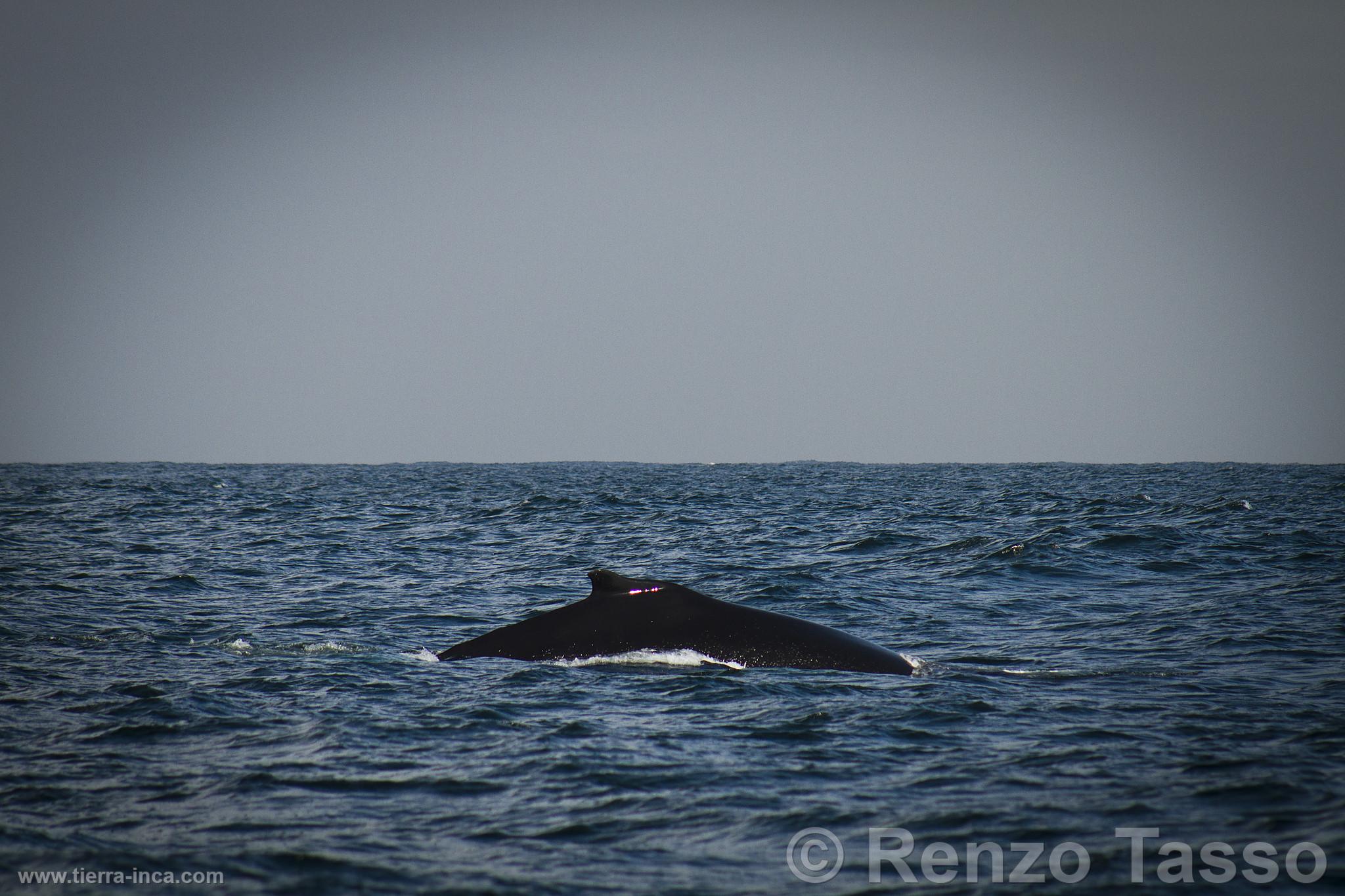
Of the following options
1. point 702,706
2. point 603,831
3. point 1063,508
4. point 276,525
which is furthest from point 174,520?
point 603,831

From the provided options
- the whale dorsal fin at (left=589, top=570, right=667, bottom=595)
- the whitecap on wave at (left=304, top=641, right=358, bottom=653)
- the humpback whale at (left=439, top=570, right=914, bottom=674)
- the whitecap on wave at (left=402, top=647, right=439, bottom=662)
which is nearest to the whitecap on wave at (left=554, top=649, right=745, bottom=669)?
the humpback whale at (left=439, top=570, right=914, bottom=674)

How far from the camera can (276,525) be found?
117 ft

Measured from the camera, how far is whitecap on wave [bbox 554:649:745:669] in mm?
11625

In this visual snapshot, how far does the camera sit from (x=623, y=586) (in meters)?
12.0

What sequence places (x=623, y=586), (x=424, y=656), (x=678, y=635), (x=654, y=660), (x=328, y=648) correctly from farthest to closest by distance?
(x=328, y=648) < (x=424, y=656) < (x=623, y=586) < (x=678, y=635) < (x=654, y=660)

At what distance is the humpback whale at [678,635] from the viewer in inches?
461

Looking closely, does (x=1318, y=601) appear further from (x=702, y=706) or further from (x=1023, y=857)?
(x=1023, y=857)

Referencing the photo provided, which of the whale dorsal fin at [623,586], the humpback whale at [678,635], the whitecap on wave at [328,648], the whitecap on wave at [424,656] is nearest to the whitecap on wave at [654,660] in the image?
the humpback whale at [678,635]

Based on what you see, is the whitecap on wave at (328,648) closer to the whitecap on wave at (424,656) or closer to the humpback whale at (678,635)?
the whitecap on wave at (424,656)

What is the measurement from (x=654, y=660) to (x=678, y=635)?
351 millimetres

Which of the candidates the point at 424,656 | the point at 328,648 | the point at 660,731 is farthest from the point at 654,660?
the point at 328,648

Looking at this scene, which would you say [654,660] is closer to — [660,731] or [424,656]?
[660,731]

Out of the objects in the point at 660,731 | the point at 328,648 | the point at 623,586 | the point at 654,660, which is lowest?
the point at 328,648

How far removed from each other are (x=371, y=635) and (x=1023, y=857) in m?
9.79
